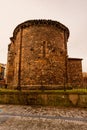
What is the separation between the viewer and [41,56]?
14953 millimetres

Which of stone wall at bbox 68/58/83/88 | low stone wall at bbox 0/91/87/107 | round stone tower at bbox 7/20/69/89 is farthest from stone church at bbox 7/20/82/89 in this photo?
low stone wall at bbox 0/91/87/107

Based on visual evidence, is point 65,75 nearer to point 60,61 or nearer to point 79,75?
point 60,61

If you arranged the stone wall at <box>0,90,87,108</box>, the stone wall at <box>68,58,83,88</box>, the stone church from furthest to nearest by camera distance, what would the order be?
the stone wall at <box>68,58,83,88</box>, the stone church, the stone wall at <box>0,90,87,108</box>

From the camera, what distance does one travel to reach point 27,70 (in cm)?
1480

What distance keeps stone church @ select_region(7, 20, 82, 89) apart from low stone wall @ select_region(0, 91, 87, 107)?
14.1ft

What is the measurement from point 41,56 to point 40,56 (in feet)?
0.38

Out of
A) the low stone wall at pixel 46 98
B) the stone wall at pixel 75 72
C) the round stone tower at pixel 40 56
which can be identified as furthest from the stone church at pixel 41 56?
the low stone wall at pixel 46 98

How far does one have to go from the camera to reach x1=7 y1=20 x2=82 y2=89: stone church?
47.4 feet

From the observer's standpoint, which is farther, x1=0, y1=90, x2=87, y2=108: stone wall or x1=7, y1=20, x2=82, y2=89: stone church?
x1=7, y1=20, x2=82, y2=89: stone church

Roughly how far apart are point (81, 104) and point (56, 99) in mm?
1670

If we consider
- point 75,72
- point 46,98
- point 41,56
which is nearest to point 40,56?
point 41,56

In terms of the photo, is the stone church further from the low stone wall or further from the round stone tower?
the low stone wall

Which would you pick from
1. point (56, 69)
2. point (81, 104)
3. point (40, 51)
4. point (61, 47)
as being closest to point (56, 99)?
point (81, 104)

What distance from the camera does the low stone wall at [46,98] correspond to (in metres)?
8.79
